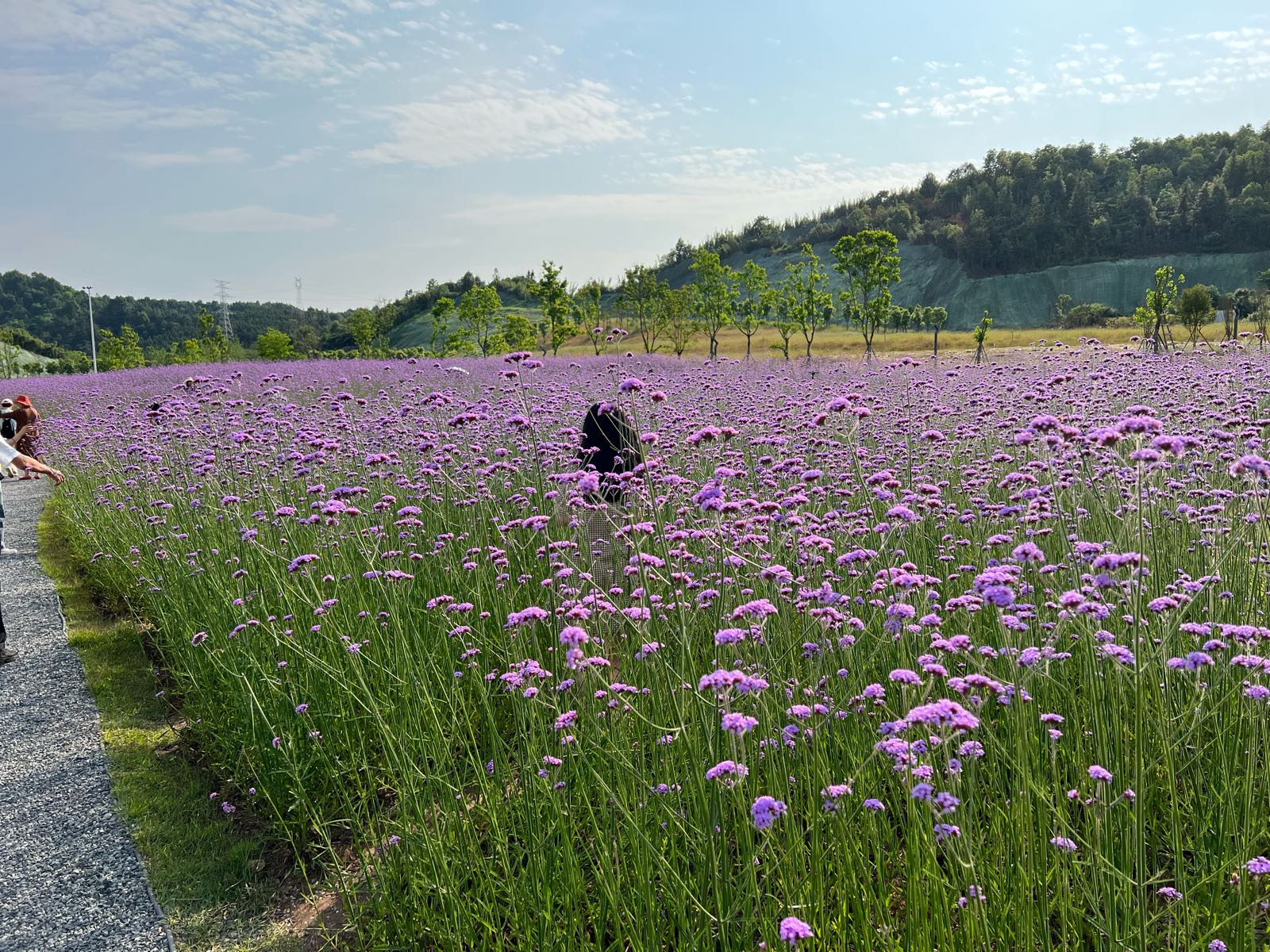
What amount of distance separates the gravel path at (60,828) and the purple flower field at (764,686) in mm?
607

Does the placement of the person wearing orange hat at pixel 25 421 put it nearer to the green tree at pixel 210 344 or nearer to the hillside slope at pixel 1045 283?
the green tree at pixel 210 344

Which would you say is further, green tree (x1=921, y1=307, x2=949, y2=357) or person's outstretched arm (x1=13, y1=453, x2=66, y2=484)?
green tree (x1=921, y1=307, x2=949, y2=357)

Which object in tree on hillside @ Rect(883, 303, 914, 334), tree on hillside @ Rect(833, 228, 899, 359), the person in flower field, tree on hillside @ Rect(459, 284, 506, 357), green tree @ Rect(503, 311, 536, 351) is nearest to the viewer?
the person in flower field

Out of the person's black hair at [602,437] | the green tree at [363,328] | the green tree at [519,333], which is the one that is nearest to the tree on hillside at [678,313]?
the green tree at [519,333]

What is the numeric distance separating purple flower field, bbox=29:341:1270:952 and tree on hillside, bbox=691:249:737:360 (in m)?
36.4

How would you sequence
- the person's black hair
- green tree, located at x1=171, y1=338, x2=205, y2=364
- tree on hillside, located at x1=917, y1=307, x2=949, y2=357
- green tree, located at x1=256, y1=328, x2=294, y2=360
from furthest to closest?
1. green tree, located at x1=256, y1=328, x2=294, y2=360
2. tree on hillside, located at x1=917, y1=307, x2=949, y2=357
3. green tree, located at x1=171, y1=338, x2=205, y2=364
4. the person's black hair

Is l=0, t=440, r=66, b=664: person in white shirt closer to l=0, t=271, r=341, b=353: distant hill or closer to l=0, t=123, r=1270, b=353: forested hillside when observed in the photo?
l=0, t=123, r=1270, b=353: forested hillside

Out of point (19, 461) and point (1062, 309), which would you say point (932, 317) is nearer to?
point (1062, 309)

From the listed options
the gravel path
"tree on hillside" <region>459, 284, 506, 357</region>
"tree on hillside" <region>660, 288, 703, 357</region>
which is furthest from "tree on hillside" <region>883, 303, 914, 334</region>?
the gravel path

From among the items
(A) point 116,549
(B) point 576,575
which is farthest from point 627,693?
(A) point 116,549

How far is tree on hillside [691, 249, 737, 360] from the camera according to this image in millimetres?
41969

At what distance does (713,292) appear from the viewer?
43.3 m

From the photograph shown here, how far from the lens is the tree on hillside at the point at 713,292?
138 ft

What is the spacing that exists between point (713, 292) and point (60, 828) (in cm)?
4164
